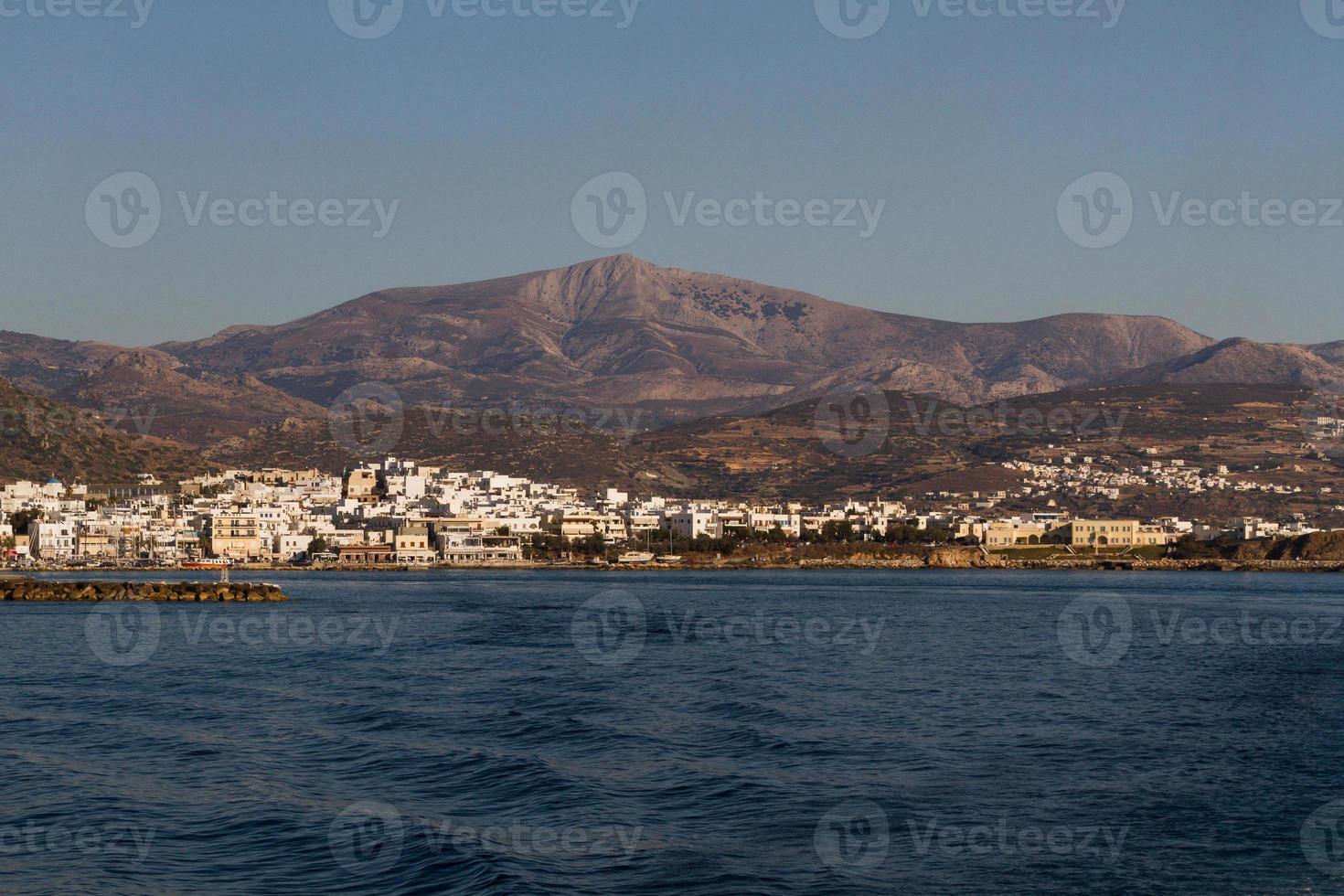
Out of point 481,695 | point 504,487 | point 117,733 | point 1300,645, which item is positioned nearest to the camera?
point 117,733

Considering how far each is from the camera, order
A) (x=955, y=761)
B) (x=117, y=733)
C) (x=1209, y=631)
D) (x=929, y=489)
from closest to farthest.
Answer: (x=955, y=761) → (x=117, y=733) → (x=1209, y=631) → (x=929, y=489)

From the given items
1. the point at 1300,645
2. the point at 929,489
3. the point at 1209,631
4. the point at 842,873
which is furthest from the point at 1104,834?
the point at 929,489

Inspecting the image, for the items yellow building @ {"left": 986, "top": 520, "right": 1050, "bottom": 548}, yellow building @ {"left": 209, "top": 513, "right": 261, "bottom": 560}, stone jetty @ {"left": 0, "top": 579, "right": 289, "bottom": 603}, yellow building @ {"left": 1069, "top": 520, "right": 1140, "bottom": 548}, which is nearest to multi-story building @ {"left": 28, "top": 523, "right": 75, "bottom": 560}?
yellow building @ {"left": 209, "top": 513, "right": 261, "bottom": 560}

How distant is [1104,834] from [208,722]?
1678cm

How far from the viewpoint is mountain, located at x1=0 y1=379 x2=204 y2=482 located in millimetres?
155375

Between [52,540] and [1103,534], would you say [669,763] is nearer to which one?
[52,540]

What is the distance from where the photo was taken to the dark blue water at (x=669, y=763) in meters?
17.0

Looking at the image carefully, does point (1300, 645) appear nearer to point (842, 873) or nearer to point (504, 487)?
point (842, 873)

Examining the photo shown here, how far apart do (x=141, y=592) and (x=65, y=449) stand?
328 ft

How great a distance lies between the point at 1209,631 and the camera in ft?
165

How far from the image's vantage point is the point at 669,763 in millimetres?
23391

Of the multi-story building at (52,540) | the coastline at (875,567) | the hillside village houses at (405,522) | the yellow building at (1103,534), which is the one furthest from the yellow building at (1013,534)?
the multi-story building at (52,540)

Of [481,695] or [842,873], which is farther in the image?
[481,695]

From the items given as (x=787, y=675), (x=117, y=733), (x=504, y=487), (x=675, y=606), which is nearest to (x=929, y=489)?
(x=504, y=487)
